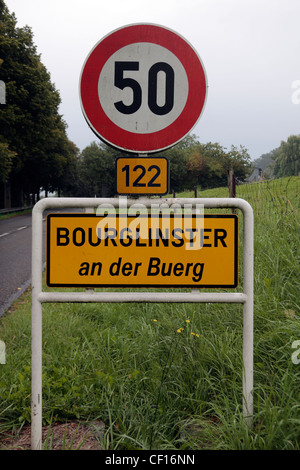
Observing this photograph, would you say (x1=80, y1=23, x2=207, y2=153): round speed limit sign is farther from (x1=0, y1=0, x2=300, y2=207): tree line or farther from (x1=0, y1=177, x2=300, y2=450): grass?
(x1=0, y1=0, x2=300, y2=207): tree line

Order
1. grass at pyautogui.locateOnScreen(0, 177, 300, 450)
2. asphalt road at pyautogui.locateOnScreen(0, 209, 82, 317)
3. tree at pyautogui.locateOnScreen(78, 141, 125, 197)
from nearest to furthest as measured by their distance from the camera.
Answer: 1. grass at pyautogui.locateOnScreen(0, 177, 300, 450)
2. asphalt road at pyautogui.locateOnScreen(0, 209, 82, 317)
3. tree at pyautogui.locateOnScreen(78, 141, 125, 197)

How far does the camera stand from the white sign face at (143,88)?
2.05 m

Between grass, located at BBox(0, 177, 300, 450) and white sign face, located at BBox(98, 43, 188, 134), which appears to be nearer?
grass, located at BBox(0, 177, 300, 450)

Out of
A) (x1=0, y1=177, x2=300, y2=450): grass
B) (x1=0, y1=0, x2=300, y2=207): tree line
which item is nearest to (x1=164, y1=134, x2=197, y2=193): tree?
(x1=0, y1=0, x2=300, y2=207): tree line

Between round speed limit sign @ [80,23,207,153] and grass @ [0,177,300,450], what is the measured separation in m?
1.37

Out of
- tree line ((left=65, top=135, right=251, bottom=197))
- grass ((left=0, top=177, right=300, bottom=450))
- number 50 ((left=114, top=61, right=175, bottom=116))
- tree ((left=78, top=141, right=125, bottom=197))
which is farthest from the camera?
tree ((left=78, top=141, right=125, bottom=197))

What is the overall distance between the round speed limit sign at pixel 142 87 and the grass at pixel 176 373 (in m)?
1.37

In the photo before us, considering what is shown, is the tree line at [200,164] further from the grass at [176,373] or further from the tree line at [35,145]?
the grass at [176,373]

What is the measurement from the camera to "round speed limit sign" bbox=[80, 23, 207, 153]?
6.74 ft

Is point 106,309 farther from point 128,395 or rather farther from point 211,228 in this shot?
point 211,228

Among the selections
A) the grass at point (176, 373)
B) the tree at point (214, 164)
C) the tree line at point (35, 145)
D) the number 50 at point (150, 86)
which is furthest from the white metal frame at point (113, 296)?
the tree at point (214, 164)

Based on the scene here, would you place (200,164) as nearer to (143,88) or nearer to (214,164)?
(214,164)

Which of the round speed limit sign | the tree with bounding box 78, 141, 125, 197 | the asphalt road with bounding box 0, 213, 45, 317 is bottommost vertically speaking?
the asphalt road with bounding box 0, 213, 45, 317
